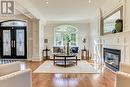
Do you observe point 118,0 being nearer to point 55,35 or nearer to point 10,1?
point 10,1

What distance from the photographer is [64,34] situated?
12.9 metres

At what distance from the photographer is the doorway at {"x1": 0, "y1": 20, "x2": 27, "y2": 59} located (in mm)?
10688

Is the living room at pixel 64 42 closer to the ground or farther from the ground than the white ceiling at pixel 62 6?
closer to the ground

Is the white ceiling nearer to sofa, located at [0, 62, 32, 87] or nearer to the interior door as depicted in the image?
the interior door

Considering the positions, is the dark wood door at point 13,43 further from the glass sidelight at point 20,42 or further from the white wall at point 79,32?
the white wall at point 79,32

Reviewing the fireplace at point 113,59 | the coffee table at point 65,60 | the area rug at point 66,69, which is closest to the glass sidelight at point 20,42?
the coffee table at point 65,60

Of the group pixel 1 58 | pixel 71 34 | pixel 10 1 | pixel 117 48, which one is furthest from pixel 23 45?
pixel 117 48

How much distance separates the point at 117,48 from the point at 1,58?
25.2 ft

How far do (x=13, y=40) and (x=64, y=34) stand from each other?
3.86 meters

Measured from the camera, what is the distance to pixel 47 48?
493 inches

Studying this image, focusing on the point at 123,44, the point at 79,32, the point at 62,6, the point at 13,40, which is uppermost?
the point at 62,6

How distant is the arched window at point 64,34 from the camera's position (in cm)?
1283

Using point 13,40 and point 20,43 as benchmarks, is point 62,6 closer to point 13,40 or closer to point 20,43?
point 20,43

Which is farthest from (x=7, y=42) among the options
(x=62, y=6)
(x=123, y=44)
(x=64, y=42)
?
(x=123, y=44)
